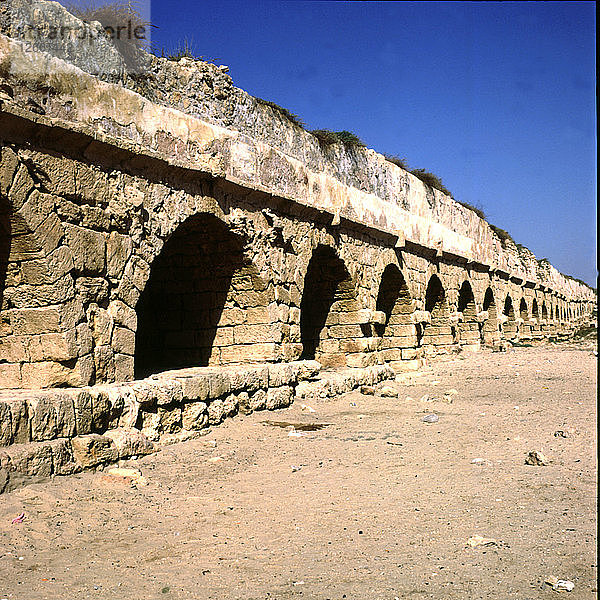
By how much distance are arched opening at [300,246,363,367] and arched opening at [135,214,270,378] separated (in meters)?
2.23

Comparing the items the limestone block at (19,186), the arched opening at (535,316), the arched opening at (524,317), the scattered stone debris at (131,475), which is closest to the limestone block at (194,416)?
the scattered stone debris at (131,475)

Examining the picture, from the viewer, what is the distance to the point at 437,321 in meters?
14.7

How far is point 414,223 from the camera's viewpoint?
1249cm

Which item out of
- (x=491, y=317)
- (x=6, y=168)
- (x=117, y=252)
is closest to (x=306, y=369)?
(x=117, y=252)

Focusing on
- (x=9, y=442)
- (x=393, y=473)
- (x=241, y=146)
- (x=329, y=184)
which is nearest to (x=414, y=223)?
(x=329, y=184)

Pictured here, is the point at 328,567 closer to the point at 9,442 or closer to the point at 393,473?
the point at 393,473

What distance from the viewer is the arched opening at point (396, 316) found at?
11.9 metres

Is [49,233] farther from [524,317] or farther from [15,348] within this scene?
[524,317]

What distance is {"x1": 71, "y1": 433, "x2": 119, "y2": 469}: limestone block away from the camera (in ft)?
15.0

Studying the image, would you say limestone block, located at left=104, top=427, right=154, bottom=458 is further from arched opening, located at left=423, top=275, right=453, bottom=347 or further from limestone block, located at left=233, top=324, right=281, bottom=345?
arched opening, located at left=423, top=275, right=453, bottom=347

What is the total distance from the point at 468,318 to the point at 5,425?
14.4m

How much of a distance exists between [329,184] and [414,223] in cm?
358

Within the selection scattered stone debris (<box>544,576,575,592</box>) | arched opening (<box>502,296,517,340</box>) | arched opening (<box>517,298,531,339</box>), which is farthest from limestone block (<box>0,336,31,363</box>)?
arched opening (<box>517,298,531,339</box>)

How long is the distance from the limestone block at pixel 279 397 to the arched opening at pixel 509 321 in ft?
45.5
